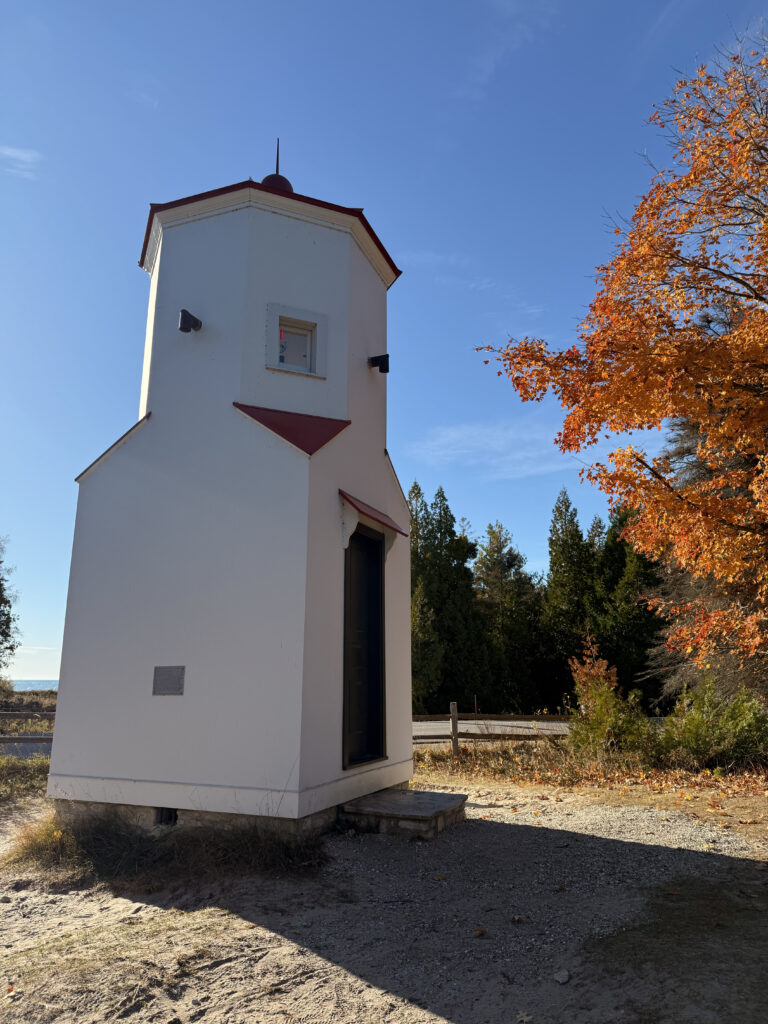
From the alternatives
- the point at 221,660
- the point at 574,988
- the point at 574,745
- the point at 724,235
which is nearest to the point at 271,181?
the point at 724,235

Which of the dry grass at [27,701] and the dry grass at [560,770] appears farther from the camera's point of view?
the dry grass at [27,701]

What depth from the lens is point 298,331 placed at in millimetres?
8445

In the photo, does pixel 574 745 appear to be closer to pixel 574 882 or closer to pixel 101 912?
pixel 574 882

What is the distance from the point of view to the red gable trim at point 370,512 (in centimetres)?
780

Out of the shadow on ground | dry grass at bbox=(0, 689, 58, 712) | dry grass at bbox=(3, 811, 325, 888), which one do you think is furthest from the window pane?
dry grass at bbox=(0, 689, 58, 712)

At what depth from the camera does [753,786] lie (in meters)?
9.39

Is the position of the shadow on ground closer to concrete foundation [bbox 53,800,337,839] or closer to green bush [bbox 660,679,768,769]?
concrete foundation [bbox 53,800,337,839]

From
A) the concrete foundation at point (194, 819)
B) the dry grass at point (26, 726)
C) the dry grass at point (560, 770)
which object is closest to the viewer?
the concrete foundation at point (194, 819)

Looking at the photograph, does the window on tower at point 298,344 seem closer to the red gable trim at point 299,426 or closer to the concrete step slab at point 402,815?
the red gable trim at point 299,426

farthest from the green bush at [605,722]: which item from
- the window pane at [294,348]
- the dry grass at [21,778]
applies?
the dry grass at [21,778]

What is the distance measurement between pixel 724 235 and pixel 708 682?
772 cm

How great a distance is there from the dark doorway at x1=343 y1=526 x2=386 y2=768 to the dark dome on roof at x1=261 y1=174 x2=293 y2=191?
179 inches

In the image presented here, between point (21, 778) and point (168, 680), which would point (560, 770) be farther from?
point (21, 778)

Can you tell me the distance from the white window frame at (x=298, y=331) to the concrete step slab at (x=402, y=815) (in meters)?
4.81
